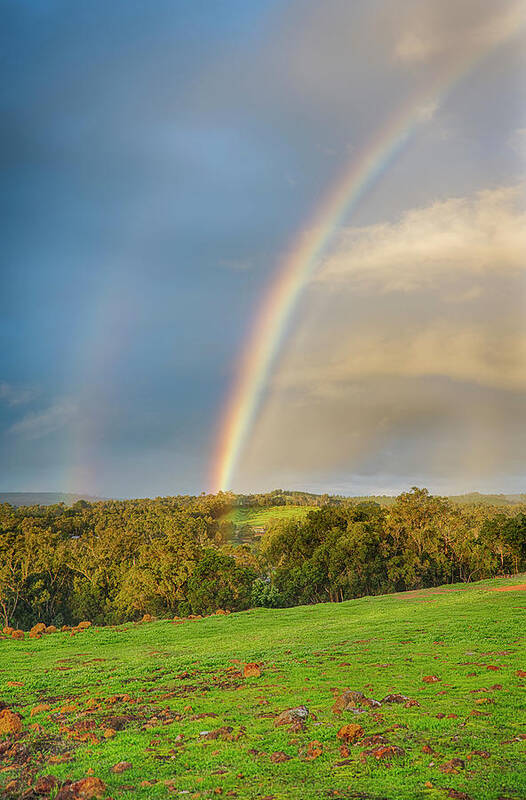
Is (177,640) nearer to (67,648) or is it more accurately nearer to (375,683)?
(67,648)

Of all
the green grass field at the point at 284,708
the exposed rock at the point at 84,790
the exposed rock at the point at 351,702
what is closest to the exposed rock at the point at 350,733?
the green grass field at the point at 284,708

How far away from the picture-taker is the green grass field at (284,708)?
34.1 ft

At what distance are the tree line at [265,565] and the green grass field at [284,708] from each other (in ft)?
100

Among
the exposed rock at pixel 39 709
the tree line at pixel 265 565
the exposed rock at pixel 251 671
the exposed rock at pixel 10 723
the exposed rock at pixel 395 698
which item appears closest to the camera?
the exposed rock at pixel 395 698

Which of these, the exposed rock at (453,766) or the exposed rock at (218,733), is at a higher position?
the exposed rock at (453,766)

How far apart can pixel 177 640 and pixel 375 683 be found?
19.5 m

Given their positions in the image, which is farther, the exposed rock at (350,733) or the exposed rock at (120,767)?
the exposed rock at (350,733)

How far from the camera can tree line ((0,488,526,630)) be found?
60594mm

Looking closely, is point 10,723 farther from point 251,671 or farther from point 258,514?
point 258,514

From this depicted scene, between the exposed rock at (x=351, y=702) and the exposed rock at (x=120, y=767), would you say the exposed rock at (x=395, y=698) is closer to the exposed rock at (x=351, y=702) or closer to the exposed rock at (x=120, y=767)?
the exposed rock at (x=351, y=702)

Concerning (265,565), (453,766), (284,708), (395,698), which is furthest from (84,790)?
(265,565)

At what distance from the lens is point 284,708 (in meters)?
15.2

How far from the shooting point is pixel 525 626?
81.3ft

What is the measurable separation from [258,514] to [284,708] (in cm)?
15623
